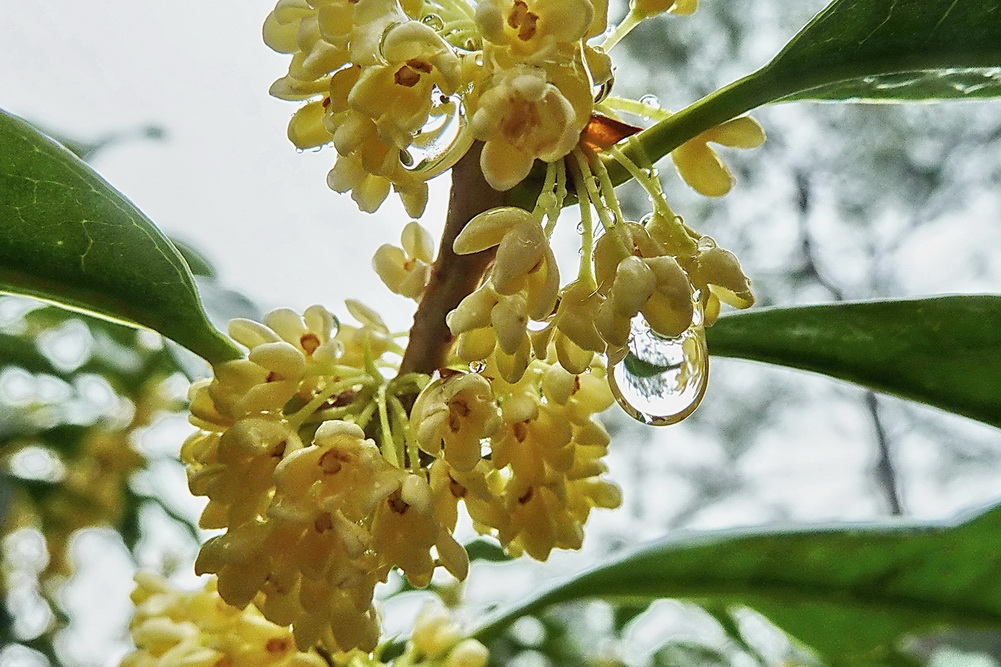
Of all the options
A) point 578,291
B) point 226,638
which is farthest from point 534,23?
point 226,638

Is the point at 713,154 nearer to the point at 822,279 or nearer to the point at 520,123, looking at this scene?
the point at 520,123

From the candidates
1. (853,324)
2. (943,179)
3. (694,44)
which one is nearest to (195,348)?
(853,324)

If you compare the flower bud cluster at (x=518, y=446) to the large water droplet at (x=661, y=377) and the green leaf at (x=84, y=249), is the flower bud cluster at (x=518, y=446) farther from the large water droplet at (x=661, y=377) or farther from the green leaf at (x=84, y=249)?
the green leaf at (x=84, y=249)

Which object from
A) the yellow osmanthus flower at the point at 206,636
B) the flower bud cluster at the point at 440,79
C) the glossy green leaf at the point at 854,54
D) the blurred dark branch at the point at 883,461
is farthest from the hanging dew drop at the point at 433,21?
the blurred dark branch at the point at 883,461

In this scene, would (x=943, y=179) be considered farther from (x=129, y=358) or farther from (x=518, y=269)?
(x=518, y=269)

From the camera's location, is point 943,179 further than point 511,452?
Yes

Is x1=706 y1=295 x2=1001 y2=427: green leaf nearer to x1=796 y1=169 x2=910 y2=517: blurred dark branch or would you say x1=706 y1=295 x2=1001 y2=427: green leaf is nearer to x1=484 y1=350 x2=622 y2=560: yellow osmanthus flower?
x1=484 y1=350 x2=622 y2=560: yellow osmanthus flower
